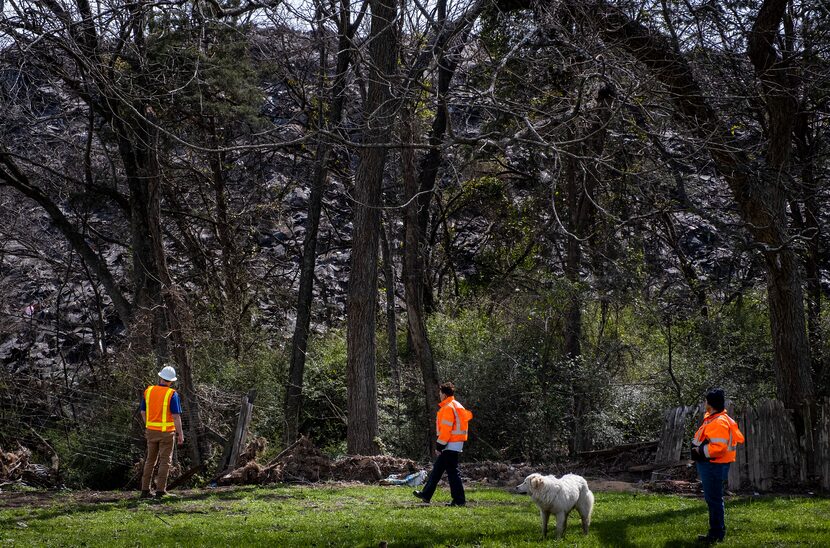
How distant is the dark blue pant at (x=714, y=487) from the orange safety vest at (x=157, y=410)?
8.89 metres

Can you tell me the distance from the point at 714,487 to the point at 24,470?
13337 mm

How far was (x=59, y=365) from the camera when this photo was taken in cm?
3300

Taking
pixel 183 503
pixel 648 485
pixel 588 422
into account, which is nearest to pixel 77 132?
pixel 183 503

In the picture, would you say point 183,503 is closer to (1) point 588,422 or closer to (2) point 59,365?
(1) point 588,422

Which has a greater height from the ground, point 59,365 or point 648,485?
point 59,365

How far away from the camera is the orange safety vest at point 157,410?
14.9 m

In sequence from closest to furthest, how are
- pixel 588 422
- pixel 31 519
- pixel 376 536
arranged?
pixel 376 536 < pixel 31 519 < pixel 588 422

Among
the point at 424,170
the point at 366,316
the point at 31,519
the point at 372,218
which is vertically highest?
the point at 424,170

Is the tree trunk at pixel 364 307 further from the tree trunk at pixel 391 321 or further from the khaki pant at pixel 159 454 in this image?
the khaki pant at pixel 159 454

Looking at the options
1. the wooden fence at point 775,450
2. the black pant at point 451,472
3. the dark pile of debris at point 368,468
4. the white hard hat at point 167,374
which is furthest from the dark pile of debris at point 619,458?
the white hard hat at point 167,374

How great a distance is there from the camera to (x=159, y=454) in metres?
15.2

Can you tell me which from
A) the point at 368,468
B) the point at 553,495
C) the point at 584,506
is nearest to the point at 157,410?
the point at 368,468

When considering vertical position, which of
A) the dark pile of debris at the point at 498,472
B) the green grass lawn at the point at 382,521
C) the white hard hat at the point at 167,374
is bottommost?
the green grass lawn at the point at 382,521

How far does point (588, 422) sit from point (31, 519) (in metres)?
13.5
